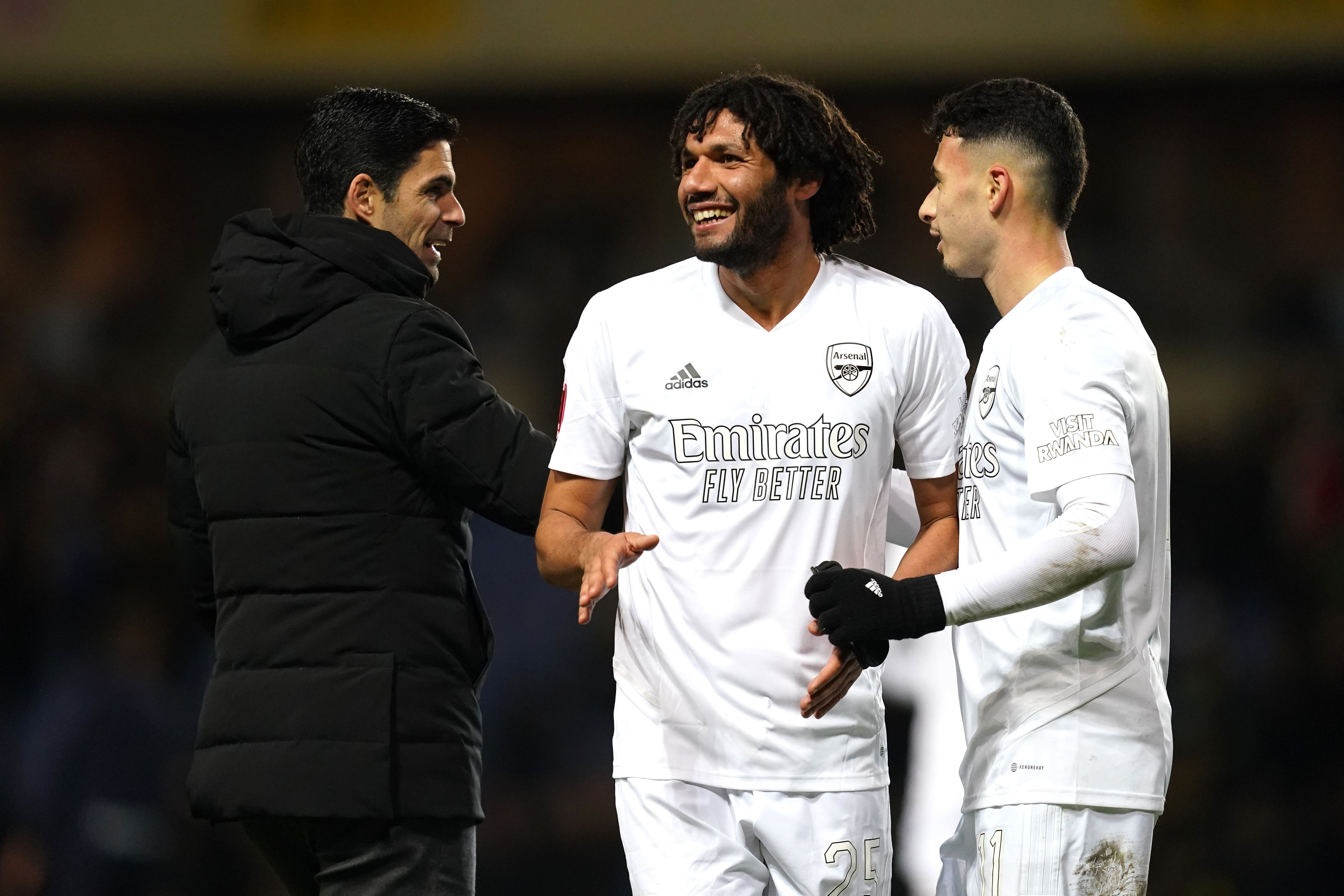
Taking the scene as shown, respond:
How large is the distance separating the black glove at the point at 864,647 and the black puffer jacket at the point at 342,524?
25.4 inches

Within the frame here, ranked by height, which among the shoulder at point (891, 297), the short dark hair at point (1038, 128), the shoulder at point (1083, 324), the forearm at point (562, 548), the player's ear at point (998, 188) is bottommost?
the forearm at point (562, 548)

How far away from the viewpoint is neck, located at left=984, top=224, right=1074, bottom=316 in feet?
9.07

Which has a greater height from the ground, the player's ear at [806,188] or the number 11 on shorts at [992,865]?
the player's ear at [806,188]

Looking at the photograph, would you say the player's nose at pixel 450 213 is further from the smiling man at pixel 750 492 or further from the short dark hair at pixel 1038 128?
the short dark hair at pixel 1038 128

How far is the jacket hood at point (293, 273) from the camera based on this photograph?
9.68 ft

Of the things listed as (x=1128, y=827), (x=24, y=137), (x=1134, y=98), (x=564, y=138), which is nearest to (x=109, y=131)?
(x=24, y=137)

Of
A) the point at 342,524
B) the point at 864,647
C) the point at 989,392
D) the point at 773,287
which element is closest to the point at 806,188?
the point at 773,287

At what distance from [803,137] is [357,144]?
3.06 feet

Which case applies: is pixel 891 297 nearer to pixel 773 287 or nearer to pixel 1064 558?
pixel 773 287

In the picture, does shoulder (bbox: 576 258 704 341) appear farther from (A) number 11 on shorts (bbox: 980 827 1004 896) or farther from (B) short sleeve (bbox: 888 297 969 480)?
(A) number 11 on shorts (bbox: 980 827 1004 896)

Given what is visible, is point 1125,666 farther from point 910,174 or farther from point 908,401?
point 910,174

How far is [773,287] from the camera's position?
2.96 m

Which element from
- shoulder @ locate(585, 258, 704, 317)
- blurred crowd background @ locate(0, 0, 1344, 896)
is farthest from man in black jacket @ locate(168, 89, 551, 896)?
blurred crowd background @ locate(0, 0, 1344, 896)

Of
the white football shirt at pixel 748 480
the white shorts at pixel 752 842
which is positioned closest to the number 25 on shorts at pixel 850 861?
the white shorts at pixel 752 842
